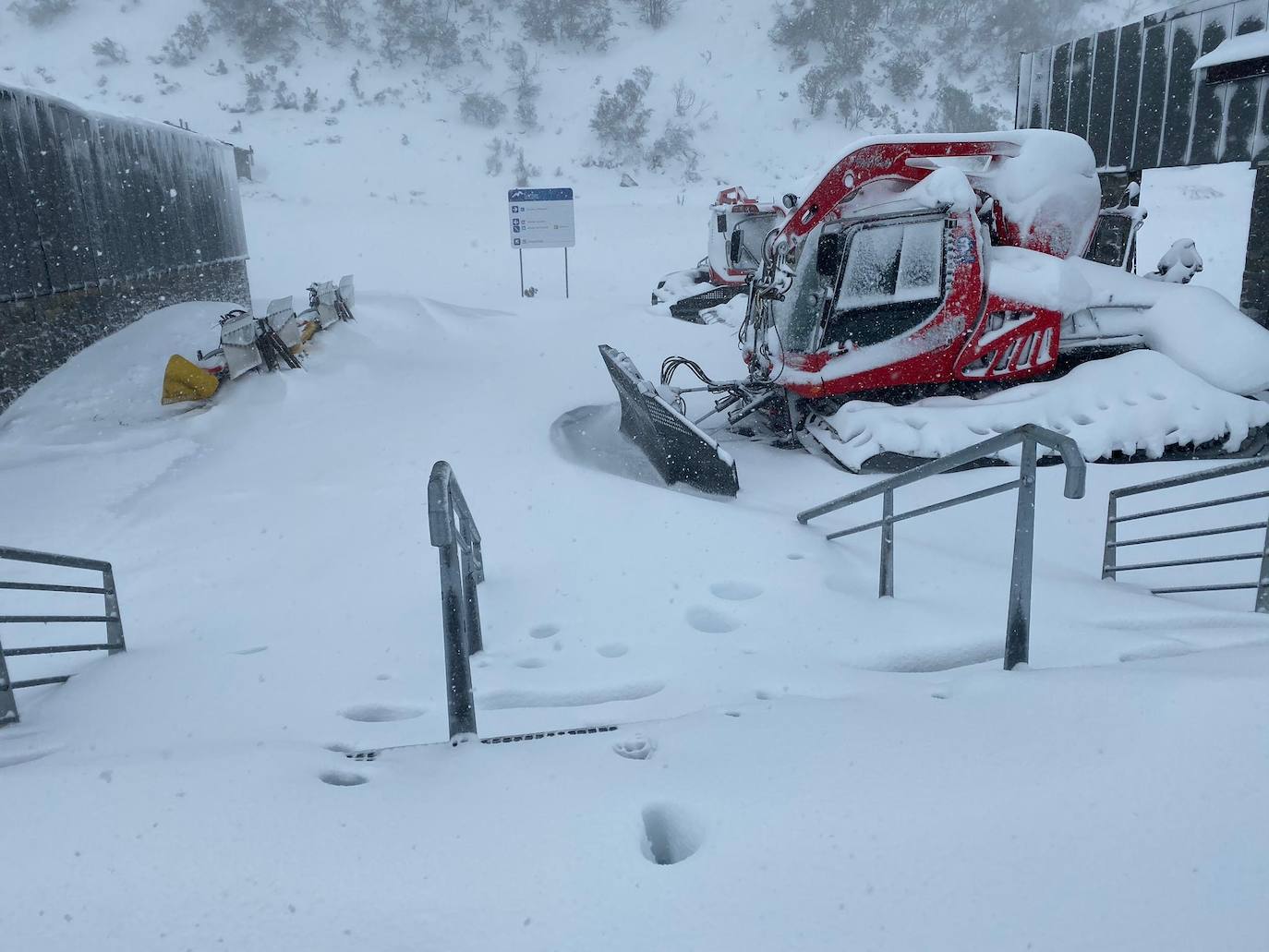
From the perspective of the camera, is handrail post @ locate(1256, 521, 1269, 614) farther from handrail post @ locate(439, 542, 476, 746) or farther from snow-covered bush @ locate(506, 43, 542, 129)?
snow-covered bush @ locate(506, 43, 542, 129)

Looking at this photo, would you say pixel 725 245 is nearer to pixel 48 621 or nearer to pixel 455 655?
pixel 48 621

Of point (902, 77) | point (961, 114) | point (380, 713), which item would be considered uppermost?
point (902, 77)

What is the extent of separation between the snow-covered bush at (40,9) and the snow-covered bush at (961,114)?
42.6 m

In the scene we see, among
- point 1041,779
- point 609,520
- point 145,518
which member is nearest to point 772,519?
point 609,520

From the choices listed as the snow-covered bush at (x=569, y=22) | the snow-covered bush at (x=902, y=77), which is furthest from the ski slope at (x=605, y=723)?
the snow-covered bush at (x=569, y=22)

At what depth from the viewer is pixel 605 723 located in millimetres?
3326

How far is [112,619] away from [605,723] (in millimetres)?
3166

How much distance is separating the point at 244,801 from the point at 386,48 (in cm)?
4662

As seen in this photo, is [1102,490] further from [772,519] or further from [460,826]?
[460,826]

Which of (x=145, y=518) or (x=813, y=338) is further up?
(x=813, y=338)

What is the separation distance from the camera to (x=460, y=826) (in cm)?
226

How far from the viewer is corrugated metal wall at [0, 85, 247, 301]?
9.46 metres

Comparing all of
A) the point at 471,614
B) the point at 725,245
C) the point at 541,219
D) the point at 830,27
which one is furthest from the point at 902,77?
the point at 471,614

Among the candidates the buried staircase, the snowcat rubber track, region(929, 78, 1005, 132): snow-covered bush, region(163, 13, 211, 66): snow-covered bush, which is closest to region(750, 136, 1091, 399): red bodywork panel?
the buried staircase
